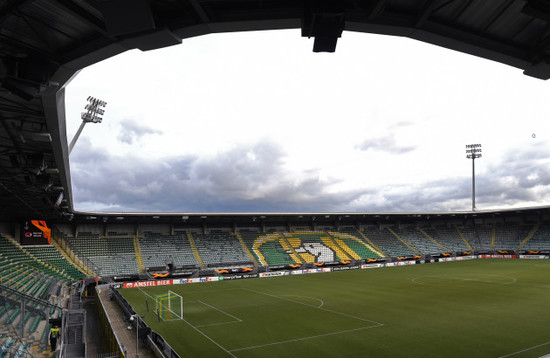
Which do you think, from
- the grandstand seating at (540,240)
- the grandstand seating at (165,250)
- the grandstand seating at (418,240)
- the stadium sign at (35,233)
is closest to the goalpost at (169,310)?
the grandstand seating at (165,250)

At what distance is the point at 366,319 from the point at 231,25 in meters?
22.0

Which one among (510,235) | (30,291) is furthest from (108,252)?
(510,235)

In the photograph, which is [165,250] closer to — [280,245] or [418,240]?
[280,245]

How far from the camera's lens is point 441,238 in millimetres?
75188

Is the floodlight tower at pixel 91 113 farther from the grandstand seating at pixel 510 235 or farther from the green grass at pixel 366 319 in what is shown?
the grandstand seating at pixel 510 235

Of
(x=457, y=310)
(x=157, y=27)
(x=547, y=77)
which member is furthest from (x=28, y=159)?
(x=457, y=310)

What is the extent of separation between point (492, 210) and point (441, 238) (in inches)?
436

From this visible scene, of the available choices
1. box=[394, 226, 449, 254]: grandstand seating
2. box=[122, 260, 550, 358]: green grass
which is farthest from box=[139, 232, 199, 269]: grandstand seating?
box=[394, 226, 449, 254]: grandstand seating

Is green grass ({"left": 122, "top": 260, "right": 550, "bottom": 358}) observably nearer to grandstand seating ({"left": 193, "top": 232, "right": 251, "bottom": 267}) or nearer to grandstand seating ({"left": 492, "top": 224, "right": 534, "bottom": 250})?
grandstand seating ({"left": 193, "top": 232, "right": 251, "bottom": 267})

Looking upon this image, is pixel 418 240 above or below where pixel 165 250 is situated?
below

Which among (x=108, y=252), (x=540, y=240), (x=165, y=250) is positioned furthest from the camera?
(x=540, y=240)

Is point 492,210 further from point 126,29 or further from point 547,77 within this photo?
point 126,29

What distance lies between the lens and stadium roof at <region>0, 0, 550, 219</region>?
566 centimetres

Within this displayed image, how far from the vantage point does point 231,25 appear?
20.4ft
